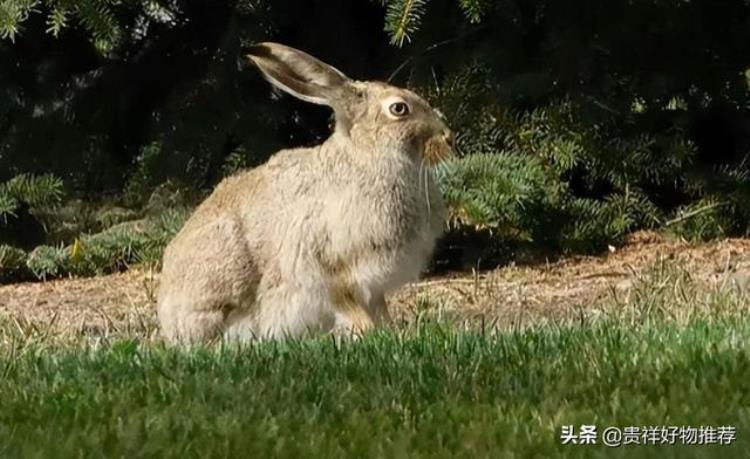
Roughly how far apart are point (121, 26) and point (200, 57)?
0.63 metres

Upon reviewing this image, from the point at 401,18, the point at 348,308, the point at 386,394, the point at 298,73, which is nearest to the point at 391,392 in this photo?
the point at 386,394

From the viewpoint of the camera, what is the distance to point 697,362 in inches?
163

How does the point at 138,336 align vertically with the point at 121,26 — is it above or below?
below

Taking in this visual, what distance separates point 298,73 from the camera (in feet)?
18.0

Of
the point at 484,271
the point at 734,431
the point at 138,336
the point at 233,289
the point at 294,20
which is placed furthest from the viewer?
the point at 294,20

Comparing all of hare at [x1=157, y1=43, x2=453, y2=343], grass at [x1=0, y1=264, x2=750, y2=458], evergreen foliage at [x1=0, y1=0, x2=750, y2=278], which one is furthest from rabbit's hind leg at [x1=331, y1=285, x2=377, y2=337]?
evergreen foliage at [x1=0, y1=0, x2=750, y2=278]

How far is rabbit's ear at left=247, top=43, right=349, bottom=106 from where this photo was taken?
546cm

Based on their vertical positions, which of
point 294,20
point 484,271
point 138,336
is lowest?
point 484,271

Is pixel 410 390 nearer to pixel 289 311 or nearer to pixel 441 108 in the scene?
pixel 289 311

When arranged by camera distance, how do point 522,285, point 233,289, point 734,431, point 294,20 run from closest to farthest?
point 734,431 < point 233,289 < point 522,285 < point 294,20

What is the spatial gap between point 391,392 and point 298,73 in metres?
1.84

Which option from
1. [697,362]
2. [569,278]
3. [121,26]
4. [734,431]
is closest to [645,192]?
[569,278]

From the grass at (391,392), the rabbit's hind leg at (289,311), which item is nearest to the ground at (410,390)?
the grass at (391,392)

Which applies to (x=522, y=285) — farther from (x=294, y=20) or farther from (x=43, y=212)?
(x=43, y=212)
